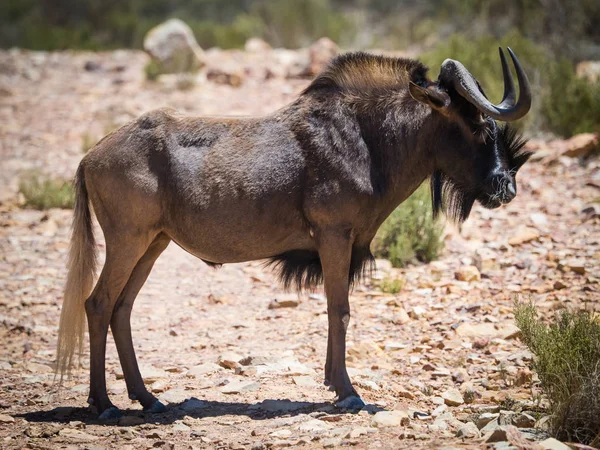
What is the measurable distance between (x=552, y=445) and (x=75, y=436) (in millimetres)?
3188

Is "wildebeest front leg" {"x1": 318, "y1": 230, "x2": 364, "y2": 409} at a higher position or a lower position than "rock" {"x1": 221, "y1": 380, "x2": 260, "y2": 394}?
higher

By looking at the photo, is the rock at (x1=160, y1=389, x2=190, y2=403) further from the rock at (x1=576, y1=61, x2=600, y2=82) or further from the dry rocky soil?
the rock at (x1=576, y1=61, x2=600, y2=82)

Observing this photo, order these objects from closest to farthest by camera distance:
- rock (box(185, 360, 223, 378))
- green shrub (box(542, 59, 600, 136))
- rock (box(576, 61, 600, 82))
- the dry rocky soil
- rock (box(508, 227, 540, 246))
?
the dry rocky soil → rock (box(185, 360, 223, 378)) → rock (box(508, 227, 540, 246)) → green shrub (box(542, 59, 600, 136)) → rock (box(576, 61, 600, 82))

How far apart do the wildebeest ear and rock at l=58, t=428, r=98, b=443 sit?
3427 mm

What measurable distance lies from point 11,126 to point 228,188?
10.4 meters

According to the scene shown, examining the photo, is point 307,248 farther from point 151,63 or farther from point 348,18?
point 348,18

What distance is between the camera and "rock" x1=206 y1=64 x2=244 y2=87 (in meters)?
16.2

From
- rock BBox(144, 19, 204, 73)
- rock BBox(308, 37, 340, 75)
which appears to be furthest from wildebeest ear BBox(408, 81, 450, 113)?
rock BBox(144, 19, 204, 73)

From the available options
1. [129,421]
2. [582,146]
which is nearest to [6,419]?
[129,421]

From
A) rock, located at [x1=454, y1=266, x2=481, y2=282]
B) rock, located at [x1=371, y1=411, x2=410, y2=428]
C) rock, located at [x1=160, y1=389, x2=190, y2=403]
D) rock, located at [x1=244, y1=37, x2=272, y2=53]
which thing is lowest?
rock, located at [x1=160, y1=389, x2=190, y2=403]

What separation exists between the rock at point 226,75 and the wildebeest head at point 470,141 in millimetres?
10244

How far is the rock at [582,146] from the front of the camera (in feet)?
38.4

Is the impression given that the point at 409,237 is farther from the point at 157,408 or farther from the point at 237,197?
the point at 157,408

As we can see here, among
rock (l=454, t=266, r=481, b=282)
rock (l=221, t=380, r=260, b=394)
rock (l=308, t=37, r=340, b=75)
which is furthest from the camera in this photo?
rock (l=308, t=37, r=340, b=75)
